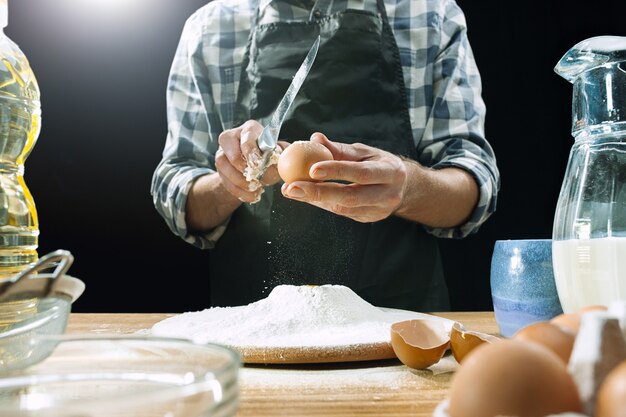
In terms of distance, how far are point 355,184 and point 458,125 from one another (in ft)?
1.92

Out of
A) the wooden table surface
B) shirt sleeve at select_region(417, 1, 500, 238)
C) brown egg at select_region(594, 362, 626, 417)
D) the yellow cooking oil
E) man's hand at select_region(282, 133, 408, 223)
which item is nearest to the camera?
brown egg at select_region(594, 362, 626, 417)

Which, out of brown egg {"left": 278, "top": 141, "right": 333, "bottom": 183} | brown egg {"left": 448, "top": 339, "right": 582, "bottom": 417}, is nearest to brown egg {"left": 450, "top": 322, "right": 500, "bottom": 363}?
brown egg {"left": 448, "top": 339, "right": 582, "bottom": 417}

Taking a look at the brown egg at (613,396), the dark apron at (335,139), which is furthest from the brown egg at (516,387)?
the dark apron at (335,139)

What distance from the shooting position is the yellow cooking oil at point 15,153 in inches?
28.1

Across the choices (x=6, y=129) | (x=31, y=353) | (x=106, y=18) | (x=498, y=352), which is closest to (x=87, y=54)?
(x=106, y=18)

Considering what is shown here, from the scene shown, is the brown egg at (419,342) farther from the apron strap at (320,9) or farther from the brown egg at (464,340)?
the apron strap at (320,9)

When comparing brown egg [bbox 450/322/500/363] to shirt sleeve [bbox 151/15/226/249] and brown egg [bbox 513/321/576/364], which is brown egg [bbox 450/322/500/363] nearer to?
brown egg [bbox 513/321/576/364]

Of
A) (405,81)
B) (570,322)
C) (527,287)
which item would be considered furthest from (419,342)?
(405,81)

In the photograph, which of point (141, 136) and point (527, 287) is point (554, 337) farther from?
point (141, 136)

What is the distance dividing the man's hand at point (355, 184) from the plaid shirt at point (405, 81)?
1.43 ft

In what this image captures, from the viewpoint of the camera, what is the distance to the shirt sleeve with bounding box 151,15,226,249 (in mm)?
1589

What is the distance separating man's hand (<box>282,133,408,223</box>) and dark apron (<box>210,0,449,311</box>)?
362 mm

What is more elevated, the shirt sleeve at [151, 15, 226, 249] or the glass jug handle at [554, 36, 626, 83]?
the glass jug handle at [554, 36, 626, 83]

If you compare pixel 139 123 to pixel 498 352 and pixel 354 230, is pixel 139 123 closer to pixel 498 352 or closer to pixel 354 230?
pixel 354 230
